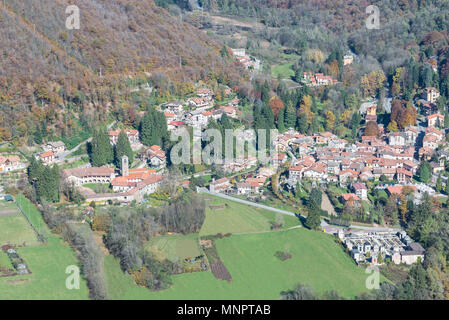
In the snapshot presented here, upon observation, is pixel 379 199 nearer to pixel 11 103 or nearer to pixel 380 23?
pixel 11 103

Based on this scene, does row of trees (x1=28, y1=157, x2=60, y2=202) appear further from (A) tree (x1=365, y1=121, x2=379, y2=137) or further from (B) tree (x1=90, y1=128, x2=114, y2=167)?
(A) tree (x1=365, y1=121, x2=379, y2=137)

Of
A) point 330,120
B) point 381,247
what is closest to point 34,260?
point 381,247

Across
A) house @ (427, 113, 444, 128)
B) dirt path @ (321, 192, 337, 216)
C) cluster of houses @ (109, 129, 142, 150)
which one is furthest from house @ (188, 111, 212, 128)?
house @ (427, 113, 444, 128)

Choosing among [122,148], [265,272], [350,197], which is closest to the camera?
[265,272]

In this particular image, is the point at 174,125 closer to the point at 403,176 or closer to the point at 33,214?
the point at 33,214

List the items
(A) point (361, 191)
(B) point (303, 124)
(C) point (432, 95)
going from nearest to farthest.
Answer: (A) point (361, 191), (B) point (303, 124), (C) point (432, 95)

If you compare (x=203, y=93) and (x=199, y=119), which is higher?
(x=203, y=93)

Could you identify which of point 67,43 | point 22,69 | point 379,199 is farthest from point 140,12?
point 379,199
